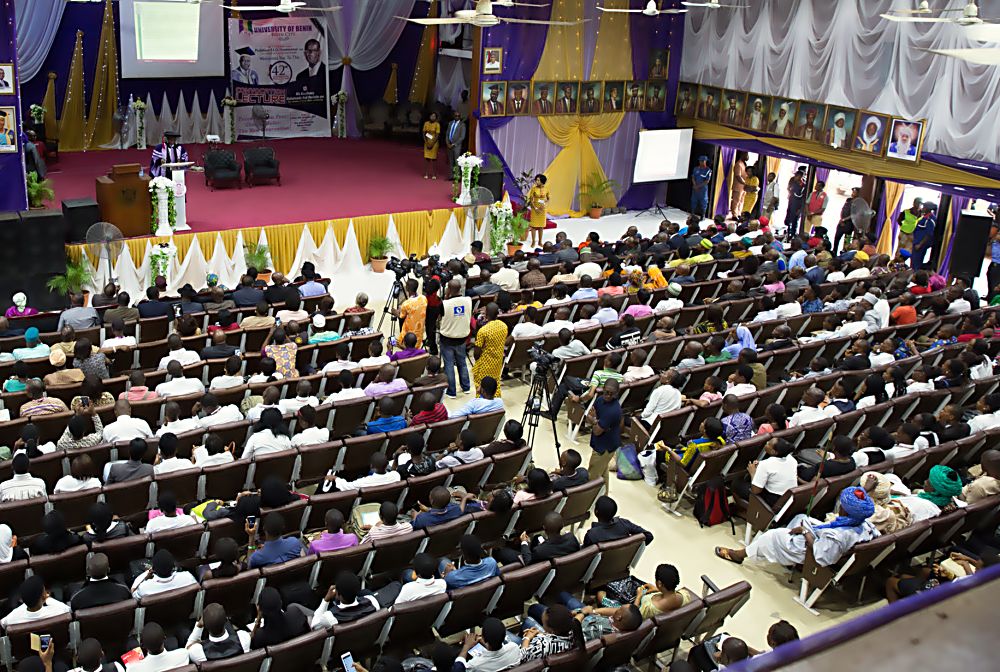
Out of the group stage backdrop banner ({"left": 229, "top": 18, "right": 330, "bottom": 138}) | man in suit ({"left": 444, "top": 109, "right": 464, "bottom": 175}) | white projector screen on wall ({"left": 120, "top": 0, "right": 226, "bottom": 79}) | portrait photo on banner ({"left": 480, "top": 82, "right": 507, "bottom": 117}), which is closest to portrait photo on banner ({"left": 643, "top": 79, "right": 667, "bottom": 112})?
portrait photo on banner ({"left": 480, "top": 82, "right": 507, "bottom": 117})

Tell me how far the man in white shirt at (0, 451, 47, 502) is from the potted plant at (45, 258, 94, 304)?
630 centimetres

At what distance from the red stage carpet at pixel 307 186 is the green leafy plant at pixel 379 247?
1.85ft

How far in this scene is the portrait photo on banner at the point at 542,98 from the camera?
1834cm

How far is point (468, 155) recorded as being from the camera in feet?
53.4

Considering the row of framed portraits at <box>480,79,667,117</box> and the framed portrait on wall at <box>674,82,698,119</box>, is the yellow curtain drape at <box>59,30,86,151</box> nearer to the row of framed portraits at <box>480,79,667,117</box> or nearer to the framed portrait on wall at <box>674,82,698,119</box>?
the row of framed portraits at <box>480,79,667,117</box>

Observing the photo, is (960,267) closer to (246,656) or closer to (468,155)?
(468,155)

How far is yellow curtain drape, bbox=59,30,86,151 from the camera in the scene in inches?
738

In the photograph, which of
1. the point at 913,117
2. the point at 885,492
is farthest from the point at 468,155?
the point at 885,492

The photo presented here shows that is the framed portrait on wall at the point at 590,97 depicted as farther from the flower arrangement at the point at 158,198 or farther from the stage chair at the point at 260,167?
the flower arrangement at the point at 158,198

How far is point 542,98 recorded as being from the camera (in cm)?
1847

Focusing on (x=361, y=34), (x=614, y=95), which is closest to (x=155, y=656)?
(x=614, y=95)

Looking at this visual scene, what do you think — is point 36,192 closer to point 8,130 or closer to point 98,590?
point 8,130

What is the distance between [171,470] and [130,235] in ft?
24.1

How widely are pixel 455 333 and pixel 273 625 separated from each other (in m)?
5.37
